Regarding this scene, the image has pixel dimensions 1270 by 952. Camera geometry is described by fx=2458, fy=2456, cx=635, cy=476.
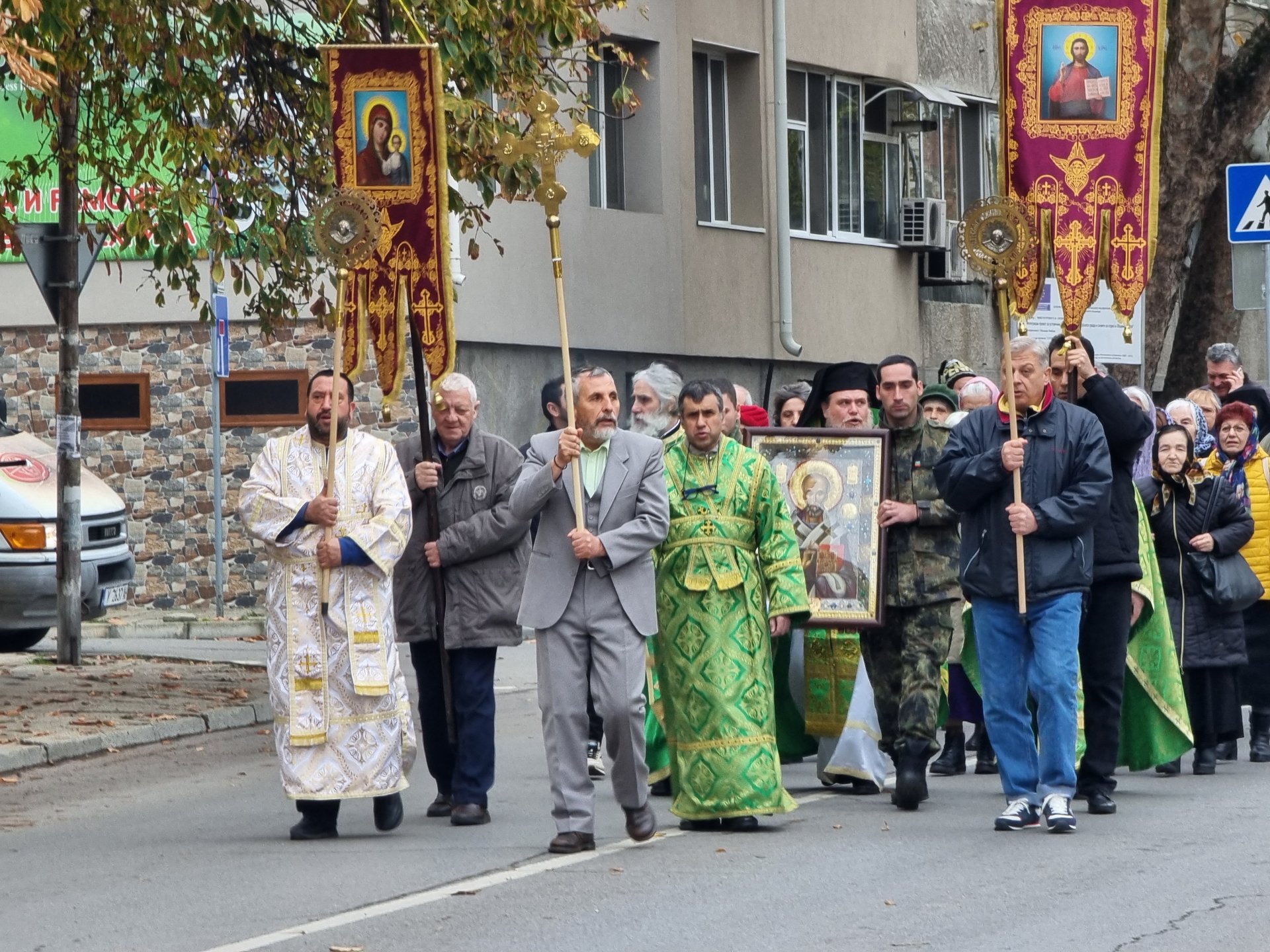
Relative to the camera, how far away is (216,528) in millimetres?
21234

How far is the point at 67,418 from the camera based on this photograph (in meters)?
16.6

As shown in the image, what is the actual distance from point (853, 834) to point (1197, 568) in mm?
3711

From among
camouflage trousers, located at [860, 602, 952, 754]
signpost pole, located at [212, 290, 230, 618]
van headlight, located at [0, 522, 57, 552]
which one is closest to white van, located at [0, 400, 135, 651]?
van headlight, located at [0, 522, 57, 552]

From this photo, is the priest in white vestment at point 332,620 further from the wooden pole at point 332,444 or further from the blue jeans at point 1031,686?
the blue jeans at point 1031,686

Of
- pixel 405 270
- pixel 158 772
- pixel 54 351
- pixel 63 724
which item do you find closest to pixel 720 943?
pixel 405 270

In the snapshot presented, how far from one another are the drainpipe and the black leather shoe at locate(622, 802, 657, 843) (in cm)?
1771

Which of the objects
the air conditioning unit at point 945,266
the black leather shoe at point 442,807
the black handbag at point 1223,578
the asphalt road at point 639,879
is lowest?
the asphalt road at point 639,879

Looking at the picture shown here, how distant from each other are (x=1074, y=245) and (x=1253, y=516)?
2.17 meters

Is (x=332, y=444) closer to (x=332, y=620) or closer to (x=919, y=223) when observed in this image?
(x=332, y=620)

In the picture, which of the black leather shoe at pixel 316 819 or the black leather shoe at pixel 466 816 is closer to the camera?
the black leather shoe at pixel 316 819

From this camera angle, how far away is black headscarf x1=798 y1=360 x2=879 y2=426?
37.9 feet

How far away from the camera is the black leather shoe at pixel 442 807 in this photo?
424 inches

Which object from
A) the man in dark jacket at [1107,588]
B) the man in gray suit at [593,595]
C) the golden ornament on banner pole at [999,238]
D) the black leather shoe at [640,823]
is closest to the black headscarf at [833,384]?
the golden ornament on banner pole at [999,238]

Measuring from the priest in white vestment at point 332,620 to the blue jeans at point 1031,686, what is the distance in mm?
2438
